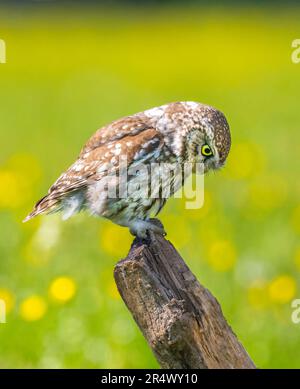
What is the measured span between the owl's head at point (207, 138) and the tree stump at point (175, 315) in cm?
103

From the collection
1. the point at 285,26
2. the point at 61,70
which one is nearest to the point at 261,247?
the point at 61,70

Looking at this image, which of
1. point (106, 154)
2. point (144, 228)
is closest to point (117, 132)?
point (106, 154)

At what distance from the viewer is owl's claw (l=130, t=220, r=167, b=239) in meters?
4.23

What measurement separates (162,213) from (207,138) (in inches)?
149

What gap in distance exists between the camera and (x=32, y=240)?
697cm

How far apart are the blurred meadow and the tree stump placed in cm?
208

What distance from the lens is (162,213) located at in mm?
8469

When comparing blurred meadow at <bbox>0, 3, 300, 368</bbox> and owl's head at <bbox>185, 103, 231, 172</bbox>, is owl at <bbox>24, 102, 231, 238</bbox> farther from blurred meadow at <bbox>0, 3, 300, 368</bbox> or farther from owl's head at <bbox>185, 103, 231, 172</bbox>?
blurred meadow at <bbox>0, 3, 300, 368</bbox>

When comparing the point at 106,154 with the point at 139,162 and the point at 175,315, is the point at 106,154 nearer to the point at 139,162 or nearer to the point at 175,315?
the point at 139,162

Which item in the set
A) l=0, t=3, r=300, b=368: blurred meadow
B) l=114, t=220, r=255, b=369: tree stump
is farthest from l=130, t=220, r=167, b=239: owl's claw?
l=0, t=3, r=300, b=368: blurred meadow

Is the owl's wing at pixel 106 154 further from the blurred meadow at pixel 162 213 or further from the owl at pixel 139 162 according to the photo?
the blurred meadow at pixel 162 213

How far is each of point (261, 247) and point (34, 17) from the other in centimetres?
1591

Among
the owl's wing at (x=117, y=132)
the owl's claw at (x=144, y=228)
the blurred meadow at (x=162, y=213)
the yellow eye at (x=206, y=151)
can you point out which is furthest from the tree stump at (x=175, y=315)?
the blurred meadow at (x=162, y=213)
